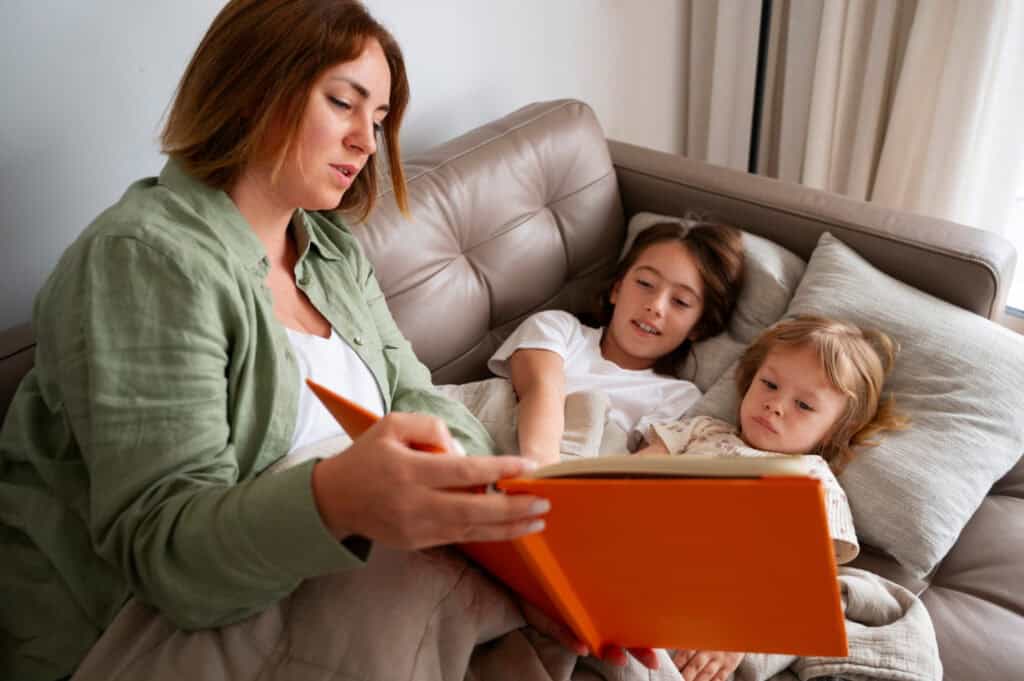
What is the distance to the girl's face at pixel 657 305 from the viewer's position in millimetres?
1820

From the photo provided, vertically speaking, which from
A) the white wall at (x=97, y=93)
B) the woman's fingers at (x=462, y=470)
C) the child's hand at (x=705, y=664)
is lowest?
the child's hand at (x=705, y=664)

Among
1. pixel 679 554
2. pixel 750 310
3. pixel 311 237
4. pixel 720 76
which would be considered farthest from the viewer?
pixel 720 76

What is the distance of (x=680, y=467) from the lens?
77 centimetres

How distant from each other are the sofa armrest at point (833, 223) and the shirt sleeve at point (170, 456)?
1.28 m

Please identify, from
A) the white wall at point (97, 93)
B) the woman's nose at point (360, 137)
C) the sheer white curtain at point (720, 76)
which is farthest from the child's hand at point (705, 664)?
the sheer white curtain at point (720, 76)

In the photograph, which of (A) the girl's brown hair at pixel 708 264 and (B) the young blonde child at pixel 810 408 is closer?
(B) the young blonde child at pixel 810 408

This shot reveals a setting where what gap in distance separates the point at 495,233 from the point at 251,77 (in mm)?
792

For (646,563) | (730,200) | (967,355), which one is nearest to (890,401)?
(967,355)

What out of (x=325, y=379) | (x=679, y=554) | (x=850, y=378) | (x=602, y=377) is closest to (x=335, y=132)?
(x=325, y=379)

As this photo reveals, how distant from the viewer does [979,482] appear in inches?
61.0

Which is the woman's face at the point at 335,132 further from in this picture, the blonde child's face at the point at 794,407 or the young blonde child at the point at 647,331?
the blonde child's face at the point at 794,407

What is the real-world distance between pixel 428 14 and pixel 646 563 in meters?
1.43

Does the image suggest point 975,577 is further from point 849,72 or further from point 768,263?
point 849,72

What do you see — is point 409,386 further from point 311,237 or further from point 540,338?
point 540,338
